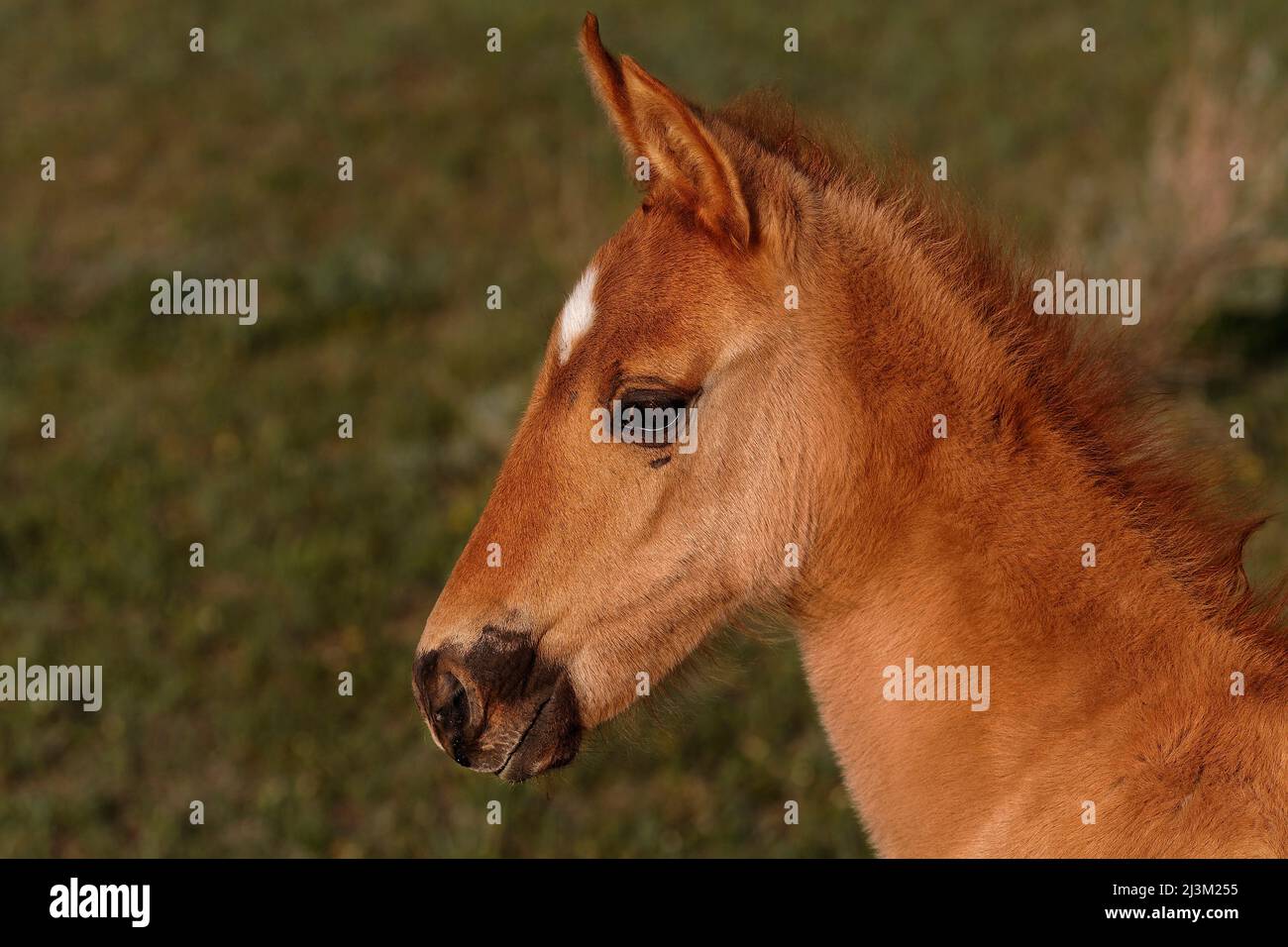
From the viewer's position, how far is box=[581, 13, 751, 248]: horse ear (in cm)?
315

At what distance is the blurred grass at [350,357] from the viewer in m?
6.15

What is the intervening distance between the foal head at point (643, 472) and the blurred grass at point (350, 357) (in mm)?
340

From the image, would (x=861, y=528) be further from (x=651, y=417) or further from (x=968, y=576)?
(x=651, y=417)

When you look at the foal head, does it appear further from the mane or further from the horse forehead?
the mane

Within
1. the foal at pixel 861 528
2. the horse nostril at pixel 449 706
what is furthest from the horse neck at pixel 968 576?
the horse nostril at pixel 449 706

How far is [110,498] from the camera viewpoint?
27.9 ft

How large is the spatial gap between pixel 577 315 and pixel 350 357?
7.40 metres

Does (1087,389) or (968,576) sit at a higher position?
(1087,389)

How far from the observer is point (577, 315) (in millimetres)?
3318

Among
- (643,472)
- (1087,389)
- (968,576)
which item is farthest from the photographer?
(1087,389)

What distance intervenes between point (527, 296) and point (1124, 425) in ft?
27.5

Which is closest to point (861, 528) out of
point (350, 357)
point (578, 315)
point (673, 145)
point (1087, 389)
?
point (1087, 389)

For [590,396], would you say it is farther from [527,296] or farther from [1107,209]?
[1107,209]

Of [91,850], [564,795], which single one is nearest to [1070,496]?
[564,795]
